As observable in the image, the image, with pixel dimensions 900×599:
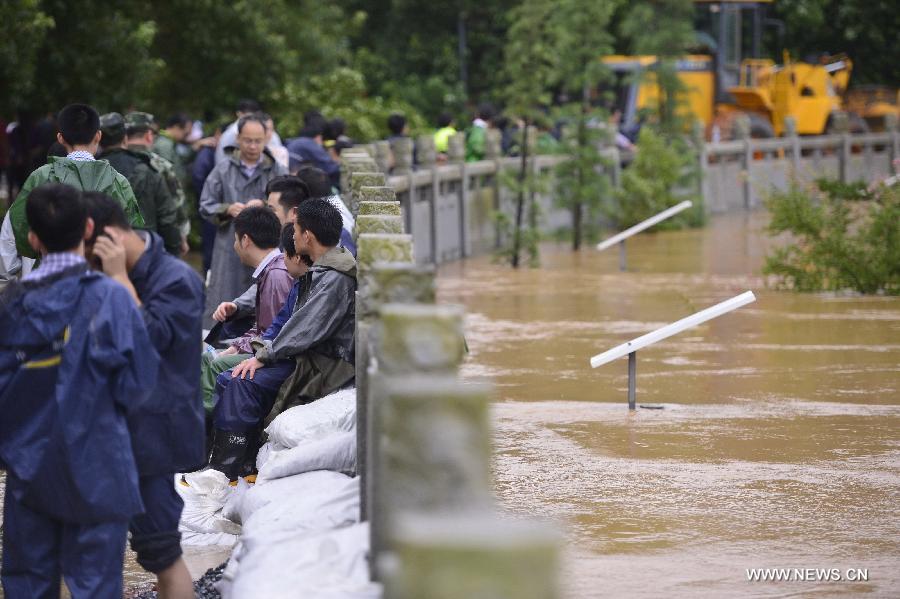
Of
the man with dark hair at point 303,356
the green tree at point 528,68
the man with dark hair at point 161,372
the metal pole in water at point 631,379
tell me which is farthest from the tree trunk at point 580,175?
the man with dark hair at point 161,372

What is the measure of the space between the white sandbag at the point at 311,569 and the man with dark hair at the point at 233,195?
18.5 feet

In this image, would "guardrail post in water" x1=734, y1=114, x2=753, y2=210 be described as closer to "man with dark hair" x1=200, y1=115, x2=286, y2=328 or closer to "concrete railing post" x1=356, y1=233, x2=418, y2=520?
"man with dark hair" x1=200, y1=115, x2=286, y2=328

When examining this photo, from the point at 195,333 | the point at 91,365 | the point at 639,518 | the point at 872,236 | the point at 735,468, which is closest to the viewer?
the point at 91,365

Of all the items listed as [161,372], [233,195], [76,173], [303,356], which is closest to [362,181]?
[233,195]

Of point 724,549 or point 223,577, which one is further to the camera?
point 724,549

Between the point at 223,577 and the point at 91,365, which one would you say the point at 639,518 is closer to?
the point at 223,577

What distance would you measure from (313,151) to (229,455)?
19.8 feet

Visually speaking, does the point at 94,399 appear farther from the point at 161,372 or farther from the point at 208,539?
the point at 208,539

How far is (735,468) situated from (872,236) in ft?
26.2

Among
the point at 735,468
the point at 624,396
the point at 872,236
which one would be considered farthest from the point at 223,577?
the point at 872,236

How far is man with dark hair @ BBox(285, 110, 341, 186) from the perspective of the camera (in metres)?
13.7

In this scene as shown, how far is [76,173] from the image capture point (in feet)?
27.4

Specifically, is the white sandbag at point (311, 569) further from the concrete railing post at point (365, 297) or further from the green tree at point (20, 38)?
the green tree at point (20, 38)

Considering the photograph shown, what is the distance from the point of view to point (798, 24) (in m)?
41.7
